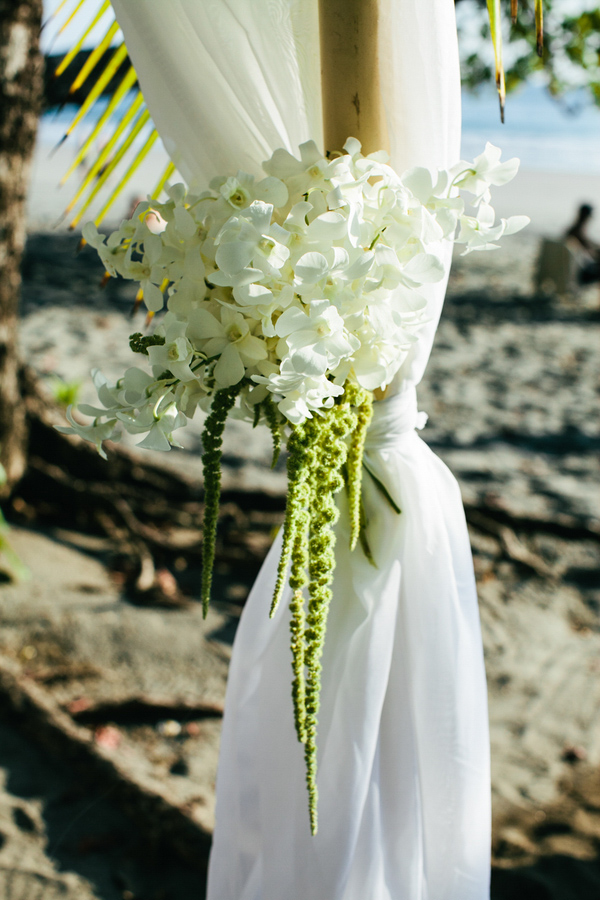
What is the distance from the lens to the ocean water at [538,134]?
22406 mm

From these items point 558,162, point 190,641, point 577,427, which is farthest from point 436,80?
point 558,162

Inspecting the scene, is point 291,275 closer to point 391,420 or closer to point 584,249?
point 391,420

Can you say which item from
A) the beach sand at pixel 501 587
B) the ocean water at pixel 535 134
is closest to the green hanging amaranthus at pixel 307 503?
the beach sand at pixel 501 587

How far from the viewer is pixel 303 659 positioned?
1.02 meters

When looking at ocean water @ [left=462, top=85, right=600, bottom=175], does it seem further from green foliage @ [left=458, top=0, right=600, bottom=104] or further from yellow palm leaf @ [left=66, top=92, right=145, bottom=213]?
yellow palm leaf @ [left=66, top=92, right=145, bottom=213]

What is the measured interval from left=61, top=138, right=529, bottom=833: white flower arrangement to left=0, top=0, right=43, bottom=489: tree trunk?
2451 millimetres

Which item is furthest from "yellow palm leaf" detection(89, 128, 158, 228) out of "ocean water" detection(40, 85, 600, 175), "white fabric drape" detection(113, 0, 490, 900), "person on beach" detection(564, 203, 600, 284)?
"ocean water" detection(40, 85, 600, 175)

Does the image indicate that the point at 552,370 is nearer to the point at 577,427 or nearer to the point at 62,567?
the point at 577,427

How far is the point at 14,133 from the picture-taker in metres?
3.06

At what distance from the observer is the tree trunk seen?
2.97 meters

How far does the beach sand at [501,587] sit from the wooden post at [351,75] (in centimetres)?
208

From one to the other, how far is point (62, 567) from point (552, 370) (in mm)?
4592

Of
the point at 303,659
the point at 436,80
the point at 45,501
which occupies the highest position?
the point at 436,80

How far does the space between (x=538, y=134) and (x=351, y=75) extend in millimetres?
30083
